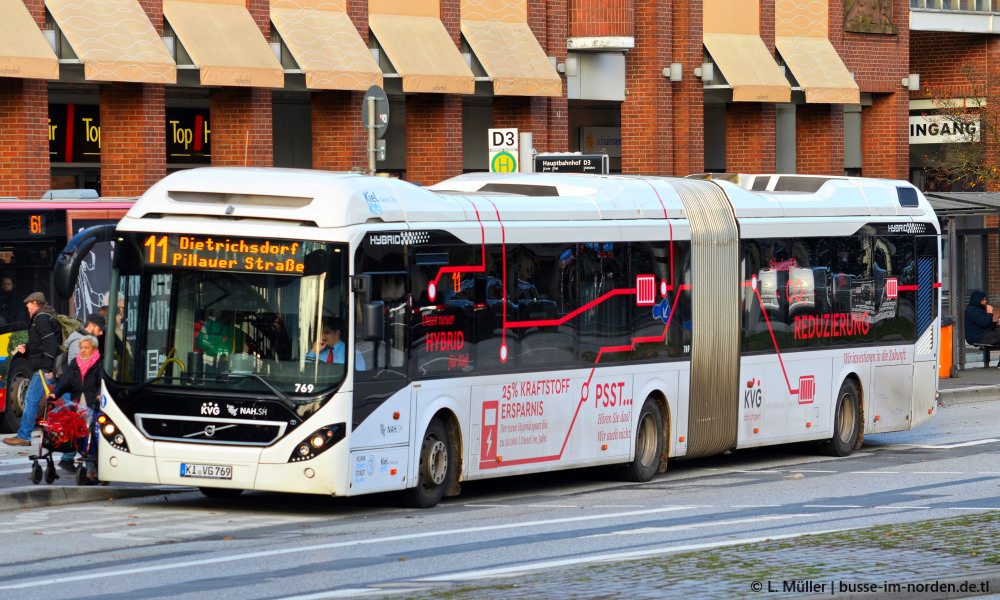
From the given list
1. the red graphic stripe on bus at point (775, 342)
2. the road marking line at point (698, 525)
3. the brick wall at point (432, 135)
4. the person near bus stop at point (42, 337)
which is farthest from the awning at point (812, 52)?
the road marking line at point (698, 525)

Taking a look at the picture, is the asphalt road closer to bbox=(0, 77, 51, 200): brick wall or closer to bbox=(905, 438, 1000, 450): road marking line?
bbox=(905, 438, 1000, 450): road marking line

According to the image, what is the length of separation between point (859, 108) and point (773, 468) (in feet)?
84.7

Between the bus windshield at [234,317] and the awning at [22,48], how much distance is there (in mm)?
12288

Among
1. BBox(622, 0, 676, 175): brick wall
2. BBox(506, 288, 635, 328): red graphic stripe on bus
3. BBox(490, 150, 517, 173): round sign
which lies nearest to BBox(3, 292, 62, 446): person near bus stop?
BBox(506, 288, 635, 328): red graphic stripe on bus

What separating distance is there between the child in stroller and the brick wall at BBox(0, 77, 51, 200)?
11.1 m

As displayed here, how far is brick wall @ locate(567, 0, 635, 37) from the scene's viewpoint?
3478 cm

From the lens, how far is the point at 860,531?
1155 cm

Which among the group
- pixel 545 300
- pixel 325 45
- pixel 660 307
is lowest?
pixel 660 307

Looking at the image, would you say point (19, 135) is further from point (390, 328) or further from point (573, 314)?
Answer: point (390, 328)

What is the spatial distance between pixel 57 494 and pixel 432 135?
1902 cm

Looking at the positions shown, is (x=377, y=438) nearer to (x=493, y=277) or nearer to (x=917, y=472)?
(x=493, y=277)

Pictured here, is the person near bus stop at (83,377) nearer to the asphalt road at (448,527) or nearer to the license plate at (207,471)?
the asphalt road at (448,527)

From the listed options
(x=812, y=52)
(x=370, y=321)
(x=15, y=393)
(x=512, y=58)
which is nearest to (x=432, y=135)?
(x=512, y=58)

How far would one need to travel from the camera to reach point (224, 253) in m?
13.4
